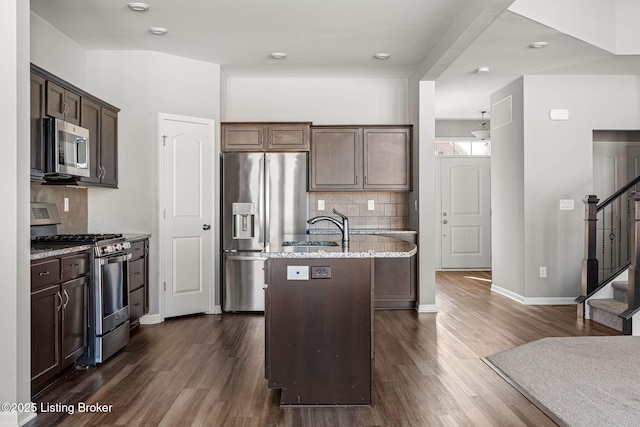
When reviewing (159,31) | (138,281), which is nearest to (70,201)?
(138,281)

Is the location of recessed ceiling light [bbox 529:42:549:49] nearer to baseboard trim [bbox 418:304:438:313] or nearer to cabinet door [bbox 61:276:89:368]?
baseboard trim [bbox 418:304:438:313]

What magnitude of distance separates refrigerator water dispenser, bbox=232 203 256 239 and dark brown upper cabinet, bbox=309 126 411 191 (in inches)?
34.8

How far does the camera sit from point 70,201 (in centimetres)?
466

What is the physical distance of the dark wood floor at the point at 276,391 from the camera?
2691 millimetres

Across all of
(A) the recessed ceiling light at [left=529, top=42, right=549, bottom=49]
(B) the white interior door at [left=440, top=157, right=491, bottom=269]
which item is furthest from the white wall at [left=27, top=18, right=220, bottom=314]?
(B) the white interior door at [left=440, top=157, right=491, bottom=269]

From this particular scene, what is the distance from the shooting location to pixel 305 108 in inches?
245

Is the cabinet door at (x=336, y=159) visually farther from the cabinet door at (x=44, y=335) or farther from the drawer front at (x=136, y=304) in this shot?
the cabinet door at (x=44, y=335)

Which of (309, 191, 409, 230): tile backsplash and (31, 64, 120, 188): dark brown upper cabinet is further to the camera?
(309, 191, 409, 230): tile backsplash

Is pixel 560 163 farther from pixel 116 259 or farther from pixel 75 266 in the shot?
pixel 75 266

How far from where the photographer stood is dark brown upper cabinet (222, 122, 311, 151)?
18.9 ft

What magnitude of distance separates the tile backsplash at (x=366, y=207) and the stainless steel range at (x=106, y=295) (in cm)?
282

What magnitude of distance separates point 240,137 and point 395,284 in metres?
2.49

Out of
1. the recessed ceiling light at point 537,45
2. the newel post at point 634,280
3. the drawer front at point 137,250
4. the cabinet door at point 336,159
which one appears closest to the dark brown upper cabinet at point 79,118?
the drawer front at point 137,250

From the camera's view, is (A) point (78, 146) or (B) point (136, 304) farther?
(B) point (136, 304)
